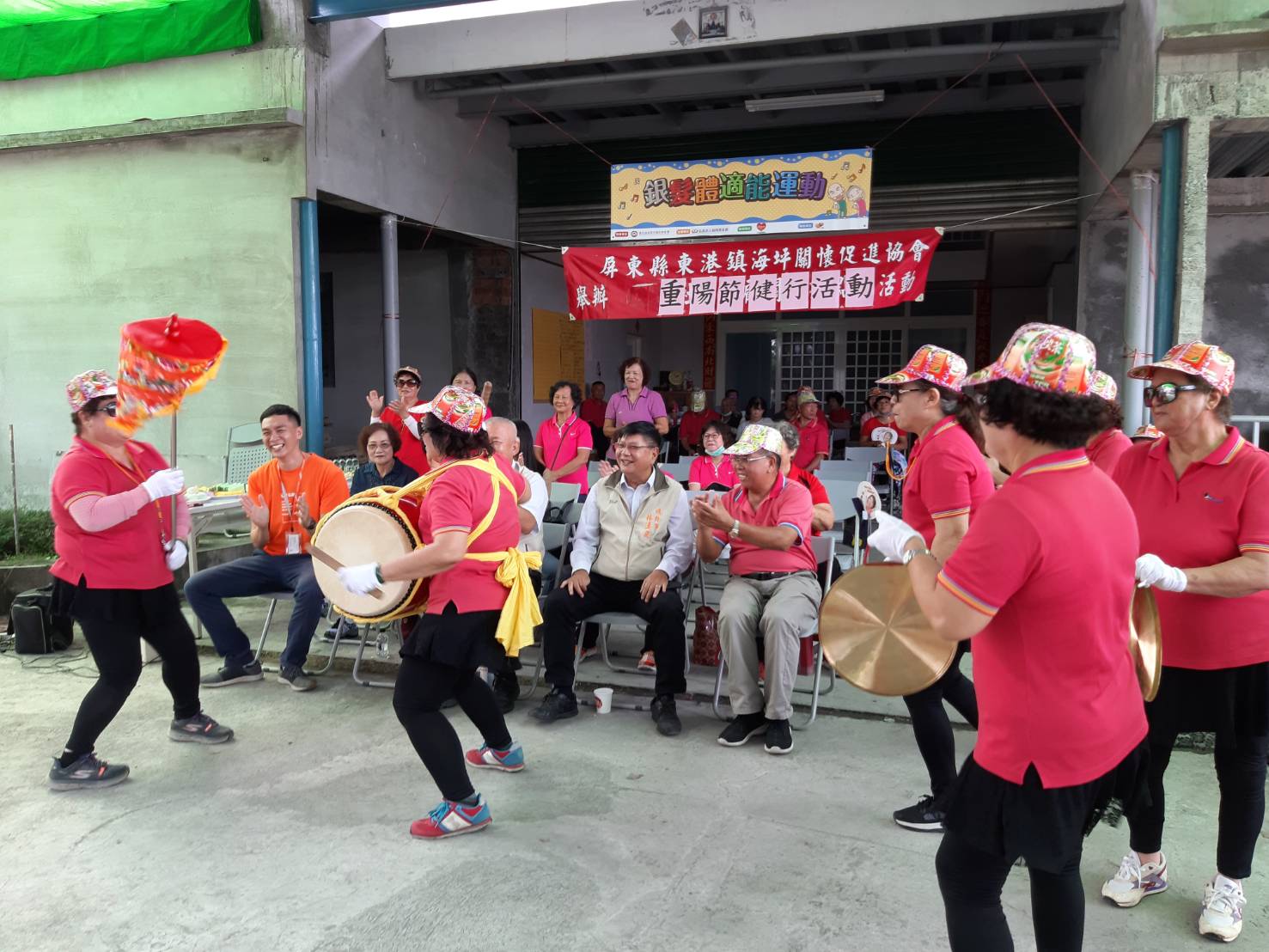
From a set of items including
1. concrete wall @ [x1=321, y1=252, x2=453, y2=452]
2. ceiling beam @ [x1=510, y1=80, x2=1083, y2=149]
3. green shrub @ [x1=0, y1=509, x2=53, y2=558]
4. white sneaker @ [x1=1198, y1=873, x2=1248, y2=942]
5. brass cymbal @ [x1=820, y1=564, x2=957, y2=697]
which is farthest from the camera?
concrete wall @ [x1=321, y1=252, x2=453, y2=452]

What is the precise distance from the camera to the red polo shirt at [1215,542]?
2600 millimetres

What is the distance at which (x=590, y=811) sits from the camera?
139 inches

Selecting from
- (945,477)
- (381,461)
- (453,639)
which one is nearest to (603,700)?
(453,639)

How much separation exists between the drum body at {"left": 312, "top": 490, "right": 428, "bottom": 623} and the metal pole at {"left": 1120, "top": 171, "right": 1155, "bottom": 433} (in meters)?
5.11

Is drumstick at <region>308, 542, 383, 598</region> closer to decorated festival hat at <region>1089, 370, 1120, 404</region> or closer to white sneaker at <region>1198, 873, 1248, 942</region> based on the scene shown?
decorated festival hat at <region>1089, 370, 1120, 404</region>

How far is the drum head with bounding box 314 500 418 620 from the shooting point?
3.44 m

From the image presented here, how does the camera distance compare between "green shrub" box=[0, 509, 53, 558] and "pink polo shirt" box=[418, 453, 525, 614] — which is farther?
"green shrub" box=[0, 509, 53, 558]

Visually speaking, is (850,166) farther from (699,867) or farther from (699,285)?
(699,867)

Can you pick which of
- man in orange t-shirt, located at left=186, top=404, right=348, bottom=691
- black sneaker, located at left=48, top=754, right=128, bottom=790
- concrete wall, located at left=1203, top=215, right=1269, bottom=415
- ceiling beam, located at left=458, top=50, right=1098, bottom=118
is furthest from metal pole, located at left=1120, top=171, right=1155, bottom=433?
black sneaker, located at left=48, top=754, right=128, bottom=790

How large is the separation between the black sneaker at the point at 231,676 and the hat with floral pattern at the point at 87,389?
195 centimetres

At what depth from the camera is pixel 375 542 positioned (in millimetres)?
3477

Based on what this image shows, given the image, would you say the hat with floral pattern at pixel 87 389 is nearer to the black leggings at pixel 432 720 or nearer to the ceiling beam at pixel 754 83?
the black leggings at pixel 432 720

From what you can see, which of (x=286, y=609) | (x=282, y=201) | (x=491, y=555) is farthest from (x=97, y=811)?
(x=282, y=201)

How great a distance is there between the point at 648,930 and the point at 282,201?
6.36m
